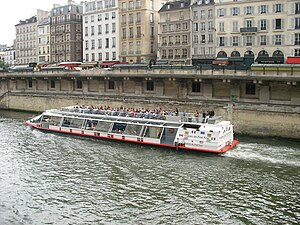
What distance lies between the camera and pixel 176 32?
230ft

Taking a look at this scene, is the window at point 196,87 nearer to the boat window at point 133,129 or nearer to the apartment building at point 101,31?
the boat window at point 133,129

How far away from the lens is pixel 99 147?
35.8 metres

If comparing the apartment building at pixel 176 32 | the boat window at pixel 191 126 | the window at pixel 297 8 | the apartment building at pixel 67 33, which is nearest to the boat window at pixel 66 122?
the boat window at pixel 191 126

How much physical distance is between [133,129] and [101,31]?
4733 centimetres

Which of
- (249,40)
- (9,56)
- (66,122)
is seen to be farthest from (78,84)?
(9,56)

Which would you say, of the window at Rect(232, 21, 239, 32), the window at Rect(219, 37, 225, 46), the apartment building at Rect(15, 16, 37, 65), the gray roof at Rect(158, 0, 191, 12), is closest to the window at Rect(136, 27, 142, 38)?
the gray roof at Rect(158, 0, 191, 12)

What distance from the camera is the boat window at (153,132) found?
Answer: 3553 centimetres

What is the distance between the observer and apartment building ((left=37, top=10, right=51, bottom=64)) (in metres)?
96.8

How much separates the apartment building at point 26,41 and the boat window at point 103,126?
221ft

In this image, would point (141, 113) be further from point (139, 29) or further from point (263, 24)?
point (139, 29)

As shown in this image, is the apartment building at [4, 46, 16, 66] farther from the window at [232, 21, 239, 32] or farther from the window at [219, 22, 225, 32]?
the window at [232, 21, 239, 32]

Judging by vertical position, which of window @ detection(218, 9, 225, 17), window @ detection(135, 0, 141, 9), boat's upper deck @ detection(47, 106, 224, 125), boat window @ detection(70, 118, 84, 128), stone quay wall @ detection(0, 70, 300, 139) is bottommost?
boat window @ detection(70, 118, 84, 128)

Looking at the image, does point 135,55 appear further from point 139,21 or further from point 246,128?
point 246,128

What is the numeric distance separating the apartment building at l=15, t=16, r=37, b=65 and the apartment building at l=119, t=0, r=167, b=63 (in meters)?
33.4
